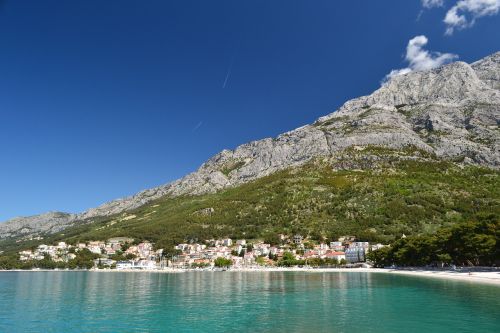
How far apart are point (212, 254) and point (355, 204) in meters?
60.4

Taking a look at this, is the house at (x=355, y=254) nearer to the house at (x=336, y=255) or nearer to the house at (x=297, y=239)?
the house at (x=336, y=255)

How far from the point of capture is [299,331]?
25.7m

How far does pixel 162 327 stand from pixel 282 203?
146m

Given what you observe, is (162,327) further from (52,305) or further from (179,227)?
(179,227)

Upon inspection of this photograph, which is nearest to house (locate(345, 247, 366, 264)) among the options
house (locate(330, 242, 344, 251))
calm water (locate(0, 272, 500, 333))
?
house (locate(330, 242, 344, 251))

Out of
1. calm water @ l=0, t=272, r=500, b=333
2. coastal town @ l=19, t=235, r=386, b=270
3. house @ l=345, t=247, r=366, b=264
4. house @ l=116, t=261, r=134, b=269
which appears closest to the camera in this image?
calm water @ l=0, t=272, r=500, b=333

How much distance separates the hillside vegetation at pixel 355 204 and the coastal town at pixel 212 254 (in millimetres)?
4825

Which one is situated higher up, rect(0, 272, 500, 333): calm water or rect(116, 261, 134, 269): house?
rect(0, 272, 500, 333): calm water

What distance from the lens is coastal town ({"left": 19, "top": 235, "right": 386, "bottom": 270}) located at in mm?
130625

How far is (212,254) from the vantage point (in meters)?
152

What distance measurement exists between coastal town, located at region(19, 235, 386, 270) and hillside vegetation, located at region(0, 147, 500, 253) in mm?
4825

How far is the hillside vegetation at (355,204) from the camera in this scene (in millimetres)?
139125

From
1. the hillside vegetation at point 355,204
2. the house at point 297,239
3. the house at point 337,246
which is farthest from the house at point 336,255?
the house at point 297,239

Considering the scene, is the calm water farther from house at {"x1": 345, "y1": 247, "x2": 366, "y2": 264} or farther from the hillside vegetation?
the hillside vegetation
